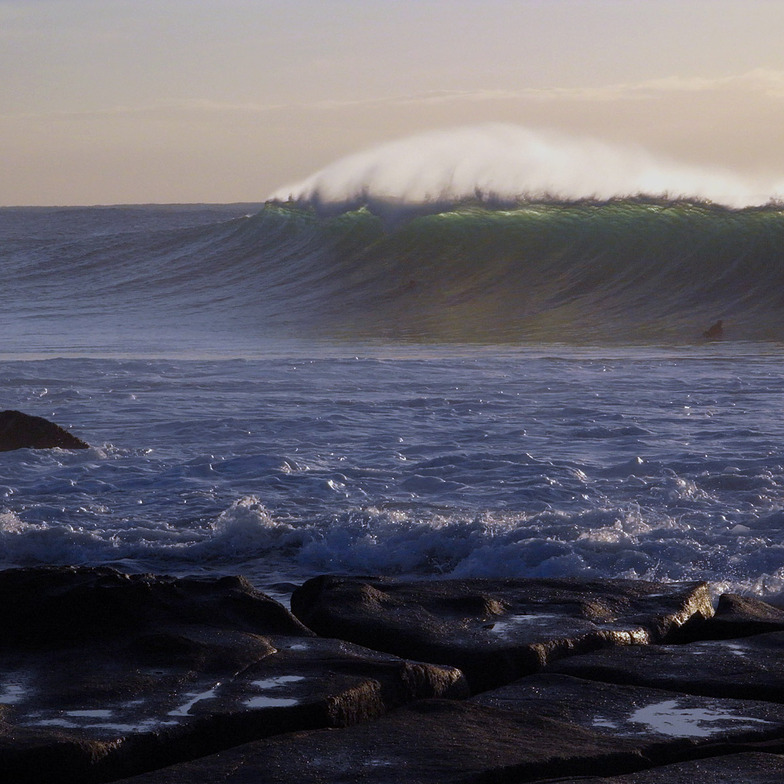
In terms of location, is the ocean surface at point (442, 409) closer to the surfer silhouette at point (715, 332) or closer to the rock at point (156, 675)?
the surfer silhouette at point (715, 332)

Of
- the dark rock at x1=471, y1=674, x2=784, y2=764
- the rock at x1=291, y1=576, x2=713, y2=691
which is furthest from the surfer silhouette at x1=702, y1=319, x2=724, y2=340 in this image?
the dark rock at x1=471, y1=674, x2=784, y2=764

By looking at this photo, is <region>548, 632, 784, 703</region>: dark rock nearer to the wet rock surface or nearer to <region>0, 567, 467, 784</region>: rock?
the wet rock surface

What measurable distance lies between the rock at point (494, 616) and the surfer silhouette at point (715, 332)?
11.4 m

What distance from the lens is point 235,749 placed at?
7.72 feet

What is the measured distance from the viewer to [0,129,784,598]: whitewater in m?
4.89

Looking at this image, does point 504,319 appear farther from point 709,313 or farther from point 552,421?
point 552,421

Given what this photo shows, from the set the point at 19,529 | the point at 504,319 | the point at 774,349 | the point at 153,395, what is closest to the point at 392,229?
the point at 504,319

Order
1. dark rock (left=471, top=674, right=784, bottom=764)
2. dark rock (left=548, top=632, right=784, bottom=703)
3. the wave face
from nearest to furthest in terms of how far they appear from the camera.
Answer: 1. dark rock (left=471, top=674, right=784, bottom=764)
2. dark rock (left=548, top=632, right=784, bottom=703)
3. the wave face

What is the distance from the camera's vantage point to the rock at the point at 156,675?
235 centimetres

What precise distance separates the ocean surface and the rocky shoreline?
1.10 m

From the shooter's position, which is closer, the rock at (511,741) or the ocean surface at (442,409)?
the rock at (511,741)

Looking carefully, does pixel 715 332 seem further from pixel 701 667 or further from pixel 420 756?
pixel 420 756

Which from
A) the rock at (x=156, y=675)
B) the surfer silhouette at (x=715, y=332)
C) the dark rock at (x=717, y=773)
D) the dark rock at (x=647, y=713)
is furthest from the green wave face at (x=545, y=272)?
the dark rock at (x=717, y=773)

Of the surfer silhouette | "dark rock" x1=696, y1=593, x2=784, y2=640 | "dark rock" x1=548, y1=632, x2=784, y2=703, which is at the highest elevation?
the surfer silhouette
